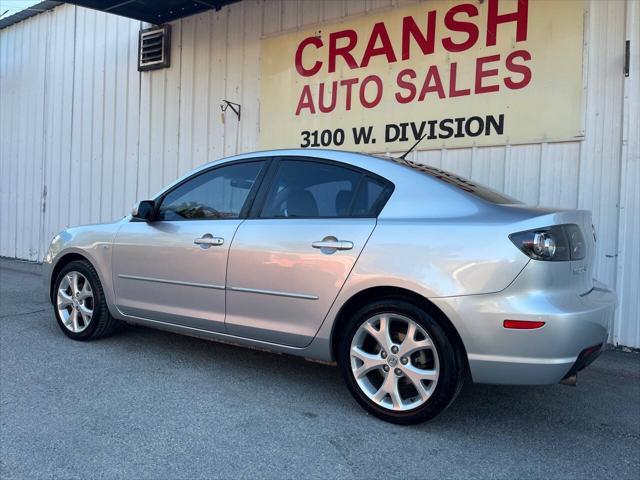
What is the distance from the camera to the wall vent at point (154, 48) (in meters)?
8.84

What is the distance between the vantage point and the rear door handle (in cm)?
323

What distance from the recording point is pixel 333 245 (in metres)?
3.27

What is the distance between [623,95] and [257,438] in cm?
448

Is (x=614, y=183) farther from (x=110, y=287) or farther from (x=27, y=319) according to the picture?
(x=27, y=319)

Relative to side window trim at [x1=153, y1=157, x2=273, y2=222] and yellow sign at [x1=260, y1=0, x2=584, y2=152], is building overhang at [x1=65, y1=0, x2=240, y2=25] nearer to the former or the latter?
yellow sign at [x1=260, y1=0, x2=584, y2=152]

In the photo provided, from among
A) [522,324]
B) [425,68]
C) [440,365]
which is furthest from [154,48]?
[522,324]

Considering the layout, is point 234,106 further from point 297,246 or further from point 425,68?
point 297,246

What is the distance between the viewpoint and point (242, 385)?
3.76 m

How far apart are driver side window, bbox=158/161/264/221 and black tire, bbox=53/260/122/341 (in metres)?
0.89

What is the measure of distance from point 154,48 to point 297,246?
693 centimetres

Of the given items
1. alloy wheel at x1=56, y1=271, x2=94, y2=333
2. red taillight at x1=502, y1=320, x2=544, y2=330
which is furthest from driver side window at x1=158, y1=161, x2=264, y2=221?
red taillight at x1=502, y1=320, x2=544, y2=330

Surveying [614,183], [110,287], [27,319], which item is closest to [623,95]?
[614,183]

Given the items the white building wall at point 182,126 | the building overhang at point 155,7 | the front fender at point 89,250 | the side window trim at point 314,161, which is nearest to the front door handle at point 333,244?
the side window trim at point 314,161

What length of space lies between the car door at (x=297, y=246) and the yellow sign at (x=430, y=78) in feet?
9.31
